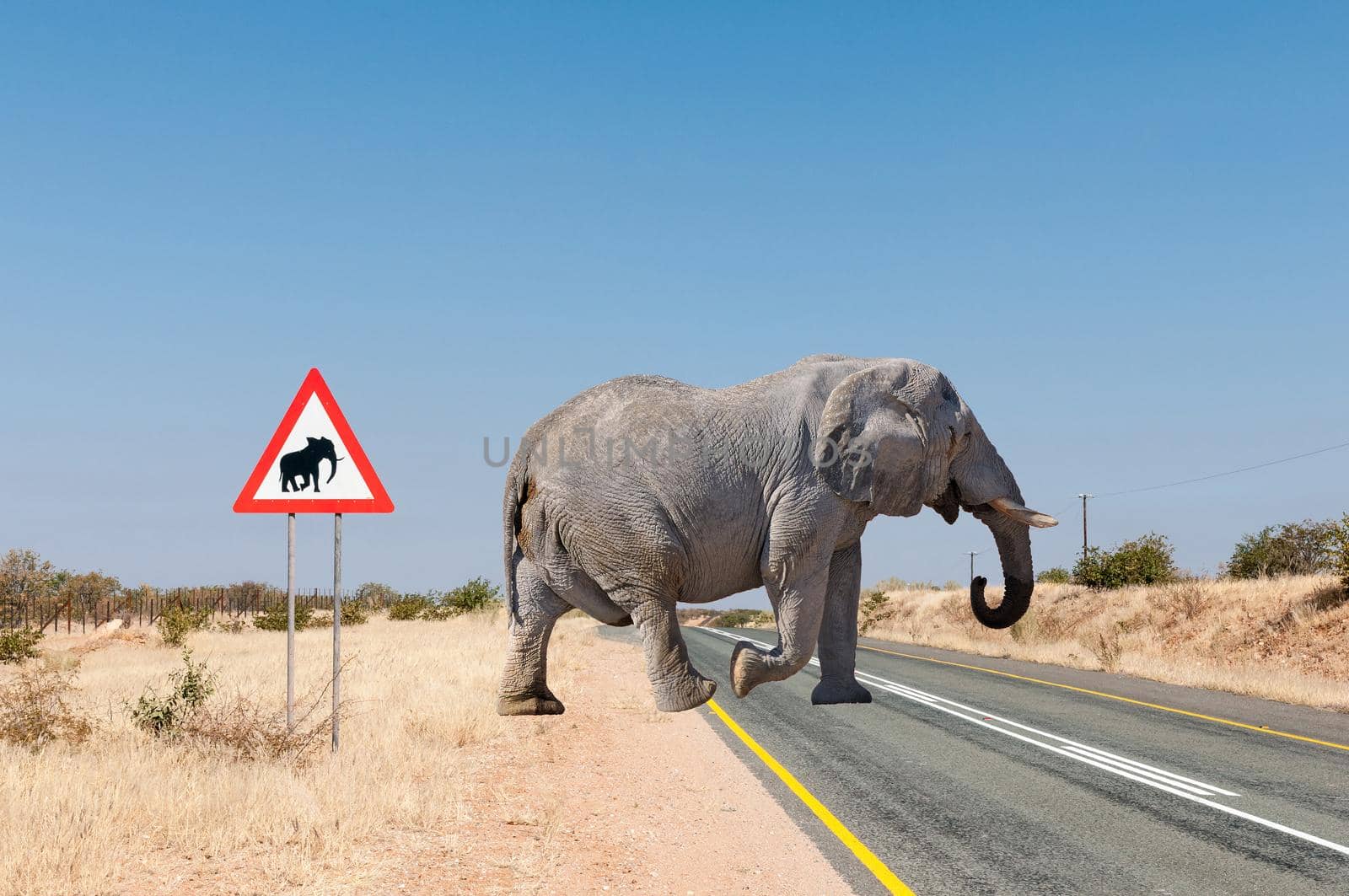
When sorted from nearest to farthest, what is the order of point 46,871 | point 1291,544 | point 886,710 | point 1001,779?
point 46,871, point 1001,779, point 886,710, point 1291,544

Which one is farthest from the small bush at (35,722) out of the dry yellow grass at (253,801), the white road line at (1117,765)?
the white road line at (1117,765)

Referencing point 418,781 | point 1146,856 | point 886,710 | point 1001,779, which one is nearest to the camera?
point 418,781

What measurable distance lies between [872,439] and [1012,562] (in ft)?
3.10

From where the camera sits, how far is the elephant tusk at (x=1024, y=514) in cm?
324

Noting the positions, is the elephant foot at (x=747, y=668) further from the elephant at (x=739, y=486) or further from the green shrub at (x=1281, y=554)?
the green shrub at (x=1281, y=554)

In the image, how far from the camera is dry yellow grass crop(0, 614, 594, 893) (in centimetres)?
573

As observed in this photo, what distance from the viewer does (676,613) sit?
3.32m

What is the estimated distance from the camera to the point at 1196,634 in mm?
29078

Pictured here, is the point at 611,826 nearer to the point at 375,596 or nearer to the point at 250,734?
the point at 250,734

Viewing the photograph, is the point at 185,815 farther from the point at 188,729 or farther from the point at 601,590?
the point at 601,590

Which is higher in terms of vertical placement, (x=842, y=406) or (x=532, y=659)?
(x=842, y=406)

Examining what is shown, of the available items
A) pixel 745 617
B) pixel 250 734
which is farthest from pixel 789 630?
pixel 745 617

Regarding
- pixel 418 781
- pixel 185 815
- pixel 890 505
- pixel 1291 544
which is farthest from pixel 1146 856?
Result: pixel 1291 544

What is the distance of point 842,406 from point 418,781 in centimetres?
546
